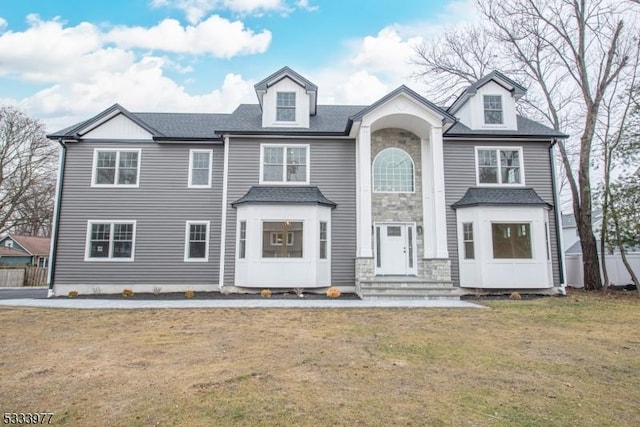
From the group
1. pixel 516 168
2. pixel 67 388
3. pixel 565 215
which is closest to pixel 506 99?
pixel 516 168

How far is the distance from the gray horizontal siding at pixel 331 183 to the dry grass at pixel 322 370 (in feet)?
15.2

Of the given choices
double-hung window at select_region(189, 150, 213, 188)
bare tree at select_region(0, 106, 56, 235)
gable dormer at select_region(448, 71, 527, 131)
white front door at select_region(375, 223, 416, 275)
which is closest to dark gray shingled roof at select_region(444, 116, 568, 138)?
gable dormer at select_region(448, 71, 527, 131)

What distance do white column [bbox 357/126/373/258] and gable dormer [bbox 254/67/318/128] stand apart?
8.16 ft

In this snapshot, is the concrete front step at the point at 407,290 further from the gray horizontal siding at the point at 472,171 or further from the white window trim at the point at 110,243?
the white window trim at the point at 110,243

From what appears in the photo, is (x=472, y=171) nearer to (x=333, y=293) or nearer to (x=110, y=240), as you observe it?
(x=333, y=293)

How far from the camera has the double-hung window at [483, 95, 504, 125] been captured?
13.6 metres

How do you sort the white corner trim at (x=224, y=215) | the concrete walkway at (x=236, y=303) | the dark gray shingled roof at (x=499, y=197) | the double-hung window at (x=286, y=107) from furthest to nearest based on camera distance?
the double-hung window at (x=286, y=107) < the white corner trim at (x=224, y=215) < the dark gray shingled roof at (x=499, y=197) < the concrete walkway at (x=236, y=303)

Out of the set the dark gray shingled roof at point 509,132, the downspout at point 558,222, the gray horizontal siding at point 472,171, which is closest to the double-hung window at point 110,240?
the gray horizontal siding at point 472,171

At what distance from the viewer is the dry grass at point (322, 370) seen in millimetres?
3225

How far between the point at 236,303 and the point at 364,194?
5.50 metres

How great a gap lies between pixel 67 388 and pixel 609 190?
678 inches

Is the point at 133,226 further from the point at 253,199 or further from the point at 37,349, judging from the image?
the point at 37,349

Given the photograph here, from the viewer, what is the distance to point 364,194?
1181 centimetres

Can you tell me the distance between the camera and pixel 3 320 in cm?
775
